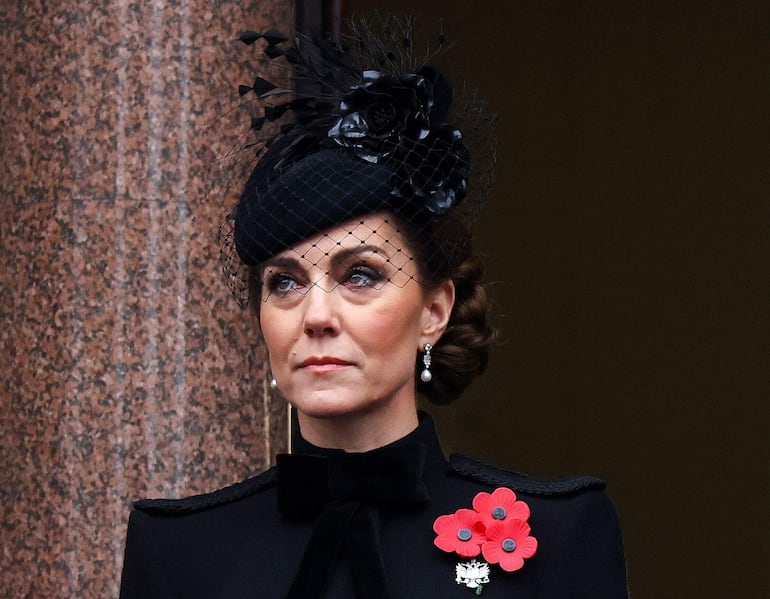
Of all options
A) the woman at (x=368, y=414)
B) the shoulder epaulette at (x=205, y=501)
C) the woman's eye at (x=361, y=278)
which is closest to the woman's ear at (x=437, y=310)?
the woman at (x=368, y=414)

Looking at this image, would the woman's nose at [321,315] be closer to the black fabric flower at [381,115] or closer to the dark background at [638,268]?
the black fabric flower at [381,115]

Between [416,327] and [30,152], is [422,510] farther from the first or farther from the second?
[30,152]

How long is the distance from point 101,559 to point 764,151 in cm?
364

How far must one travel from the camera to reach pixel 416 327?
278 cm

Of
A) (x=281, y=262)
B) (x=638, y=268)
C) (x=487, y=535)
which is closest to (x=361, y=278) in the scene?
(x=281, y=262)

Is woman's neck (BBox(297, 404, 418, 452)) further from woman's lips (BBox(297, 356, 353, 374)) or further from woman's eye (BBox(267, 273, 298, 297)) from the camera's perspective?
woman's eye (BBox(267, 273, 298, 297))

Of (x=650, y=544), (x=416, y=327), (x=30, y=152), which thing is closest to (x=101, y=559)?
(x=30, y=152)

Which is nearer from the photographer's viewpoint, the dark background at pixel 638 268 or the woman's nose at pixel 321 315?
the woman's nose at pixel 321 315

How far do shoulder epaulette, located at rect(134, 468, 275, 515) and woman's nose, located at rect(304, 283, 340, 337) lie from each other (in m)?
0.39

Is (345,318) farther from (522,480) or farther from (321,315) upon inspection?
(522,480)

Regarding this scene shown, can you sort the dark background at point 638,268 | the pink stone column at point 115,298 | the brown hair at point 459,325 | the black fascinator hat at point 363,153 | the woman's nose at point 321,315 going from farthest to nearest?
1. the dark background at point 638,268
2. the pink stone column at point 115,298
3. the brown hair at point 459,325
4. the black fascinator hat at point 363,153
5. the woman's nose at point 321,315

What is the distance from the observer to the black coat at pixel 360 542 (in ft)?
8.75

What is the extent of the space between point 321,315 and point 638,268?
13.9 ft

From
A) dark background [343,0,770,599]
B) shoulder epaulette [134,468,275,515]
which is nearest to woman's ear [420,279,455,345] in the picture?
shoulder epaulette [134,468,275,515]
